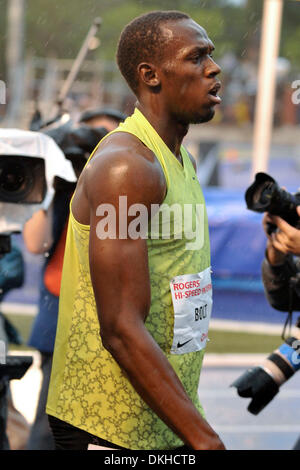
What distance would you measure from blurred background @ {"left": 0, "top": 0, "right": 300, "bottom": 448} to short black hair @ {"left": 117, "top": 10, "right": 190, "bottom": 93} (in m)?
0.95

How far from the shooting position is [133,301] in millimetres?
2109

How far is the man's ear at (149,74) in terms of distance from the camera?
235cm

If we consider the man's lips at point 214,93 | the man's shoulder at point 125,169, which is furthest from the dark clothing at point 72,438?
the man's lips at point 214,93

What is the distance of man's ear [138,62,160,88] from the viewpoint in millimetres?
2350

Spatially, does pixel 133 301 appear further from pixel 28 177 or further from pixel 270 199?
pixel 28 177

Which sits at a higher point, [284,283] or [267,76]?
[267,76]

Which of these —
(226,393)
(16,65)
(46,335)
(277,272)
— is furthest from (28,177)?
(16,65)

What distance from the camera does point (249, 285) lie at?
8477 mm

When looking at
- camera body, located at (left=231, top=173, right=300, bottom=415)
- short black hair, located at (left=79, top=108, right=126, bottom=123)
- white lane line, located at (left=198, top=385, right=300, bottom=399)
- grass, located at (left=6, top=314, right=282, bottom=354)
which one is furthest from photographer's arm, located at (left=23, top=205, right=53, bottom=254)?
grass, located at (left=6, top=314, right=282, bottom=354)

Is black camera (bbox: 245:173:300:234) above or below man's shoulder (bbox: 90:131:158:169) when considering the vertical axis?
below

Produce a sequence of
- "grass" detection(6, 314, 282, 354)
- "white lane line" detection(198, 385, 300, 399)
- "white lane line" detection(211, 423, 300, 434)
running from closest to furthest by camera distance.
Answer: "white lane line" detection(211, 423, 300, 434) → "white lane line" detection(198, 385, 300, 399) → "grass" detection(6, 314, 282, 354)

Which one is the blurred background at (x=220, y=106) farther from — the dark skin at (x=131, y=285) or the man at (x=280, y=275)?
the dark skin at (x=131, y=285)

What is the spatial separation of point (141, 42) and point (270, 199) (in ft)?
3.46

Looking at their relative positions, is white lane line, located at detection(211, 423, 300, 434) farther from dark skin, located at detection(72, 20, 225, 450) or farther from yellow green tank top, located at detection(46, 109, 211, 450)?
dark skin, located at detection(72, 20, 225, 450)
